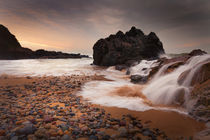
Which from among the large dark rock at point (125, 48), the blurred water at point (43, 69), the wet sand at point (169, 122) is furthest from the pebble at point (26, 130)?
the large dark rock at point (125, 48)

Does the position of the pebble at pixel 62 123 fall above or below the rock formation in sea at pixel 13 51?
below

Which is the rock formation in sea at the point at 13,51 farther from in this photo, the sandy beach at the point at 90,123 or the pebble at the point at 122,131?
the pebble at the point at 122,131

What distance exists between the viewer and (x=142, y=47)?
27.7 meters

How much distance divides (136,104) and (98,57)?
22.7 m

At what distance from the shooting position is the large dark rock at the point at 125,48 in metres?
23.6

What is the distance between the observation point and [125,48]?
24578 mm

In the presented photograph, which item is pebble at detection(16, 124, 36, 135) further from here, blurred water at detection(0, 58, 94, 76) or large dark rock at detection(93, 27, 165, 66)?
large dark rock at detection(93, 27, 165, 66)

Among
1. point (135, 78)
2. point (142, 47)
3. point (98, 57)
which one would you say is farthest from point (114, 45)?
point (135, 78)

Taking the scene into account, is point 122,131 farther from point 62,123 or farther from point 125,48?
point 125,48

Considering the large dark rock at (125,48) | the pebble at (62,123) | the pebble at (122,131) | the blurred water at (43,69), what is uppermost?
the large dark rock at (125,48)

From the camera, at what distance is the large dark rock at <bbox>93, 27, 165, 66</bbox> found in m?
23.6

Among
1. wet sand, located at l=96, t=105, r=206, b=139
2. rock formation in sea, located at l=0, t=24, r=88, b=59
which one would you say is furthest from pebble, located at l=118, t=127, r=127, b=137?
rock formation in sea, located at l=0, t=24, r=88, b=59

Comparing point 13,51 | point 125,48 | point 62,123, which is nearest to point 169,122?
point 62,123

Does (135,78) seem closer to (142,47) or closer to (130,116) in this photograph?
(130,116)
